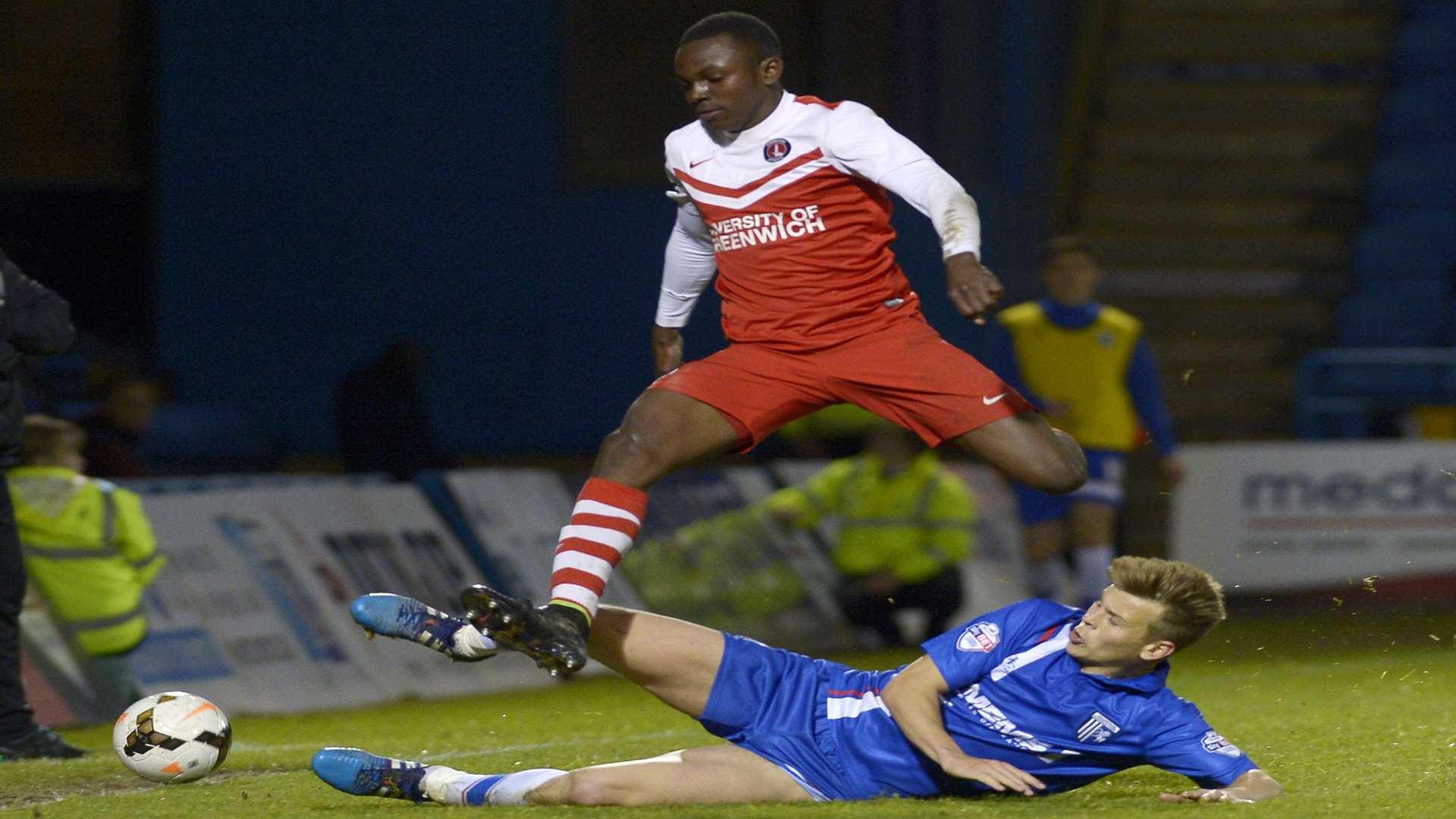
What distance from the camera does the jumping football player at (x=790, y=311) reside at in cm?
549

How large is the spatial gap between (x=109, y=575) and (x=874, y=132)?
4239 mm

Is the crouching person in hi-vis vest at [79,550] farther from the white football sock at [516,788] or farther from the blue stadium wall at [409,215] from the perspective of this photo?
the blue stadium wall at [409,215]

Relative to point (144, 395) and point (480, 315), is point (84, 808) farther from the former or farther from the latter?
point (480, 315)

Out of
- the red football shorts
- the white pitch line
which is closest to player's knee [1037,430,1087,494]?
the red football shorts

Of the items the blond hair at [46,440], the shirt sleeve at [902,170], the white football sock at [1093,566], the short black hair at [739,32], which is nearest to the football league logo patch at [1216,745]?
the shirt sleeve at [902,170]

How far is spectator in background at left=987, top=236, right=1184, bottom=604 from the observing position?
9.55m

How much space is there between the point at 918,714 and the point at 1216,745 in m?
0.71

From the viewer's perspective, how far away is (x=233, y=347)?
16609mm

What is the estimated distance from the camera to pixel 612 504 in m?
5.45

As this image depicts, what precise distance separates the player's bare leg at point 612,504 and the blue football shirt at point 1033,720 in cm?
67

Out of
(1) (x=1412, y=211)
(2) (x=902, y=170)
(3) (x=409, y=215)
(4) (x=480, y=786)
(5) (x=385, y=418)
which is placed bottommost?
(5) (x=385, y=418)

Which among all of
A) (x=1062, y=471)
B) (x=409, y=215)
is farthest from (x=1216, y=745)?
(x=409, y=215)

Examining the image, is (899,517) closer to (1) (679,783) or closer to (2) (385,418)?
(2) (385,418)

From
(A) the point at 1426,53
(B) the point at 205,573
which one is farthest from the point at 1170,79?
(B) the point at 205,573
